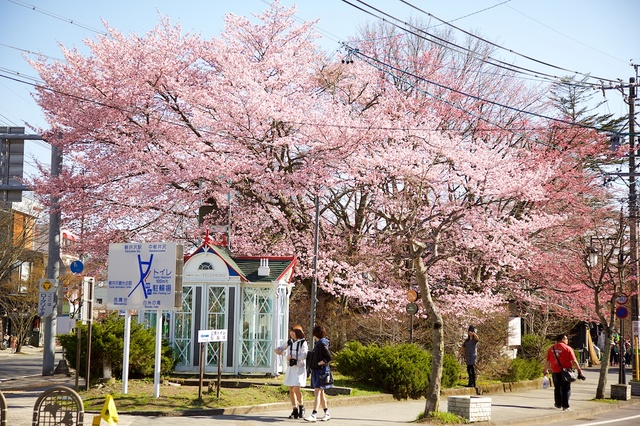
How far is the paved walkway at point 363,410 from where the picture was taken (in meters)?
15.0

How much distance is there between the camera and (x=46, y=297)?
24812mm

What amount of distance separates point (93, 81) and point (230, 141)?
478 centimetres

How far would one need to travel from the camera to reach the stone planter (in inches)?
630

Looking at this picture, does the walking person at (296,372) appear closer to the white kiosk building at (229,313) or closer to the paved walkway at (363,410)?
the paved walkway at (363,410)

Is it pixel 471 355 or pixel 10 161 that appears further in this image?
pixel 10 161

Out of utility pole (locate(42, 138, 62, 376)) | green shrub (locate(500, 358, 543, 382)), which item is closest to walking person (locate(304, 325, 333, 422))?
green shrub (locate(500, 358, 543, 382))

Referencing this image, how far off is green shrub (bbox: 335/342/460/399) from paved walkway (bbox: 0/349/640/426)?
0.49 metres

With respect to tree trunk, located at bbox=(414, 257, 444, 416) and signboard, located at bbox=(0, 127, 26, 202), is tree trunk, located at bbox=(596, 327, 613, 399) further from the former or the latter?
signboard, located at bbox=(0, 127, 26, 202)

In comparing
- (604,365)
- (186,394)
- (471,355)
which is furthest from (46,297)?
(604,365)

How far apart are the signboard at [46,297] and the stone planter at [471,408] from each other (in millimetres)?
13931

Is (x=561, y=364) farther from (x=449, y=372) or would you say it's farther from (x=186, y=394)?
(x=186, y=394)

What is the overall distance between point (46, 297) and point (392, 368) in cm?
1125

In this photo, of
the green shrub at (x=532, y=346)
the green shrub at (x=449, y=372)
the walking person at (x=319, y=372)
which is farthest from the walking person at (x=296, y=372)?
the green shrub at (x=532, y=346)

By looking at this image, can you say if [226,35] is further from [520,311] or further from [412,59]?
[520,311]
